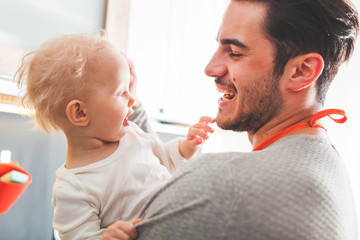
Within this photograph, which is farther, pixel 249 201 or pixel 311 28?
pixel 311 28

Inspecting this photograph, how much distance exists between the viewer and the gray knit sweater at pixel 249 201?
0.52 meters

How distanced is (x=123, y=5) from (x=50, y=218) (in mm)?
1301

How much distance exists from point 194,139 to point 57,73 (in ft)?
1.52

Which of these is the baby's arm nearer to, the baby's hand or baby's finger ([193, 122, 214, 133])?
baby's finger ([193, 122, 214, 133])

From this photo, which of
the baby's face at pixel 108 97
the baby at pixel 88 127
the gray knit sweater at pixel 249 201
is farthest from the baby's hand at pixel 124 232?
the baby's face at pixel 108 97

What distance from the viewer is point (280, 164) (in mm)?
583

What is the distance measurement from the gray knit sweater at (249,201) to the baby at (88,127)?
270 mm

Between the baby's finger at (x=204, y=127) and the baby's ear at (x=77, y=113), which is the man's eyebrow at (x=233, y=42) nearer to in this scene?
the baby's finger at (x=204, y=127)

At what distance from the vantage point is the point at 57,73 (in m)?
0.82

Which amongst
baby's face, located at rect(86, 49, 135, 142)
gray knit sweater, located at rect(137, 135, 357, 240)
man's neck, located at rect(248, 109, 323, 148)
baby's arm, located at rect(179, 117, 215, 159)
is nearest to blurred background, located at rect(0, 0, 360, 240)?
baby's face, located at rect(86, 49, 135, 142)

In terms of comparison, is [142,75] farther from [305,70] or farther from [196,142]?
[305,70]

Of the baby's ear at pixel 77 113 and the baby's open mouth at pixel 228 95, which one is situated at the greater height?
the baby's open mouth at pixel 228 95

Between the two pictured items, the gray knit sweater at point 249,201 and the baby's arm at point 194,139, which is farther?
the baby's arm at point 194,139

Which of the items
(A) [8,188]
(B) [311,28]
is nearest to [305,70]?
(B) [311,28]
